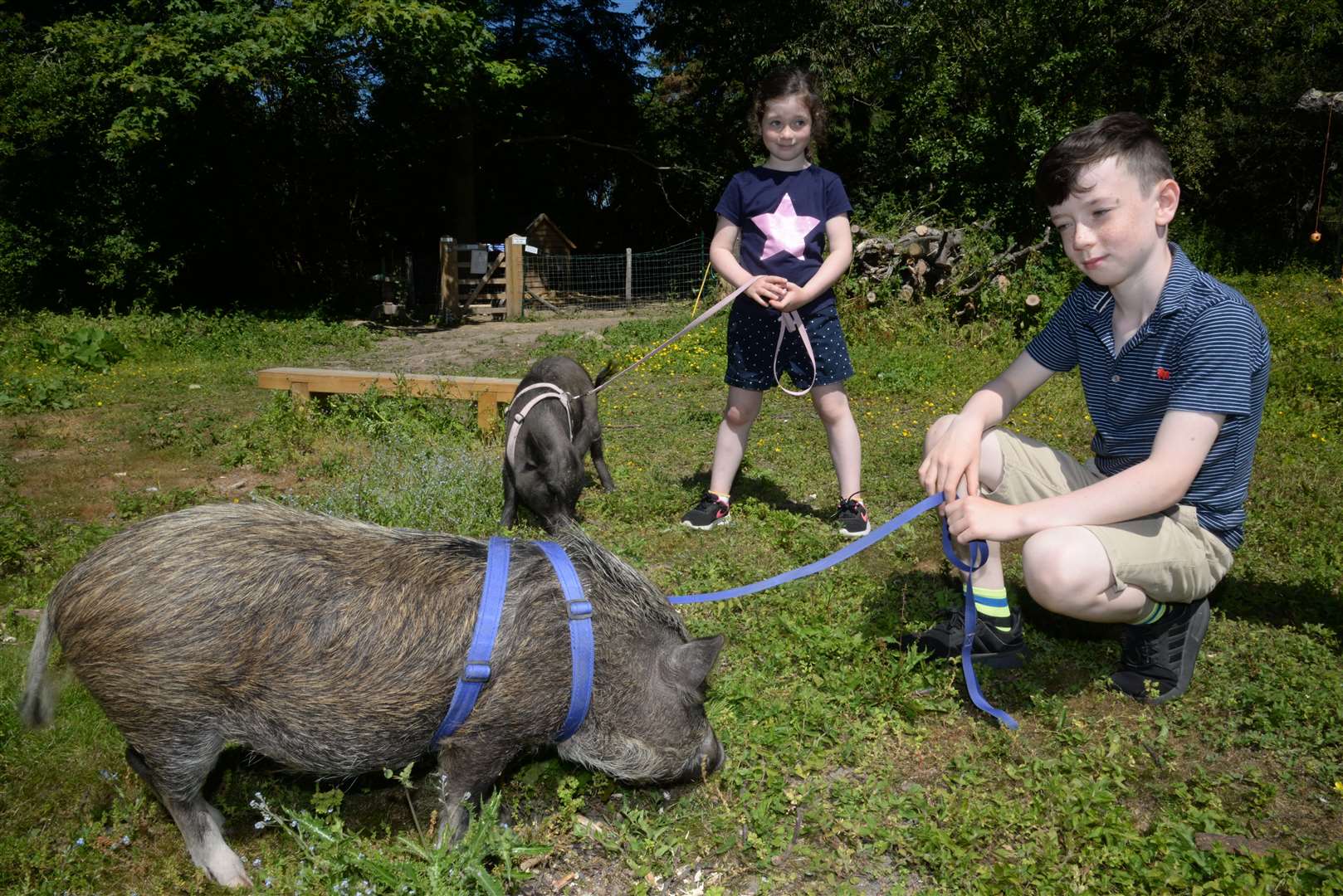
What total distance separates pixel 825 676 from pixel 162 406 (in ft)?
24.1

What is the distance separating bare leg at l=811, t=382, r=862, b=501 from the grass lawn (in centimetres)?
30

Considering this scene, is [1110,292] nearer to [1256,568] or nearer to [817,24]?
[1256,568]

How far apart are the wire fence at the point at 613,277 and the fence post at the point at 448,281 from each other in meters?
1.52

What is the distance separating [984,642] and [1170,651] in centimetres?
59

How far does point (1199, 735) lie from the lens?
9.21 feet

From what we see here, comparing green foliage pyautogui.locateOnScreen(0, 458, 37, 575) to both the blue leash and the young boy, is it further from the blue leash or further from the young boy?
the young boy

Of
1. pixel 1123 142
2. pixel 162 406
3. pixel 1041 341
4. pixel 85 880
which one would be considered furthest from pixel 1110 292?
pixel 162 406

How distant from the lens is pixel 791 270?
4.40 m

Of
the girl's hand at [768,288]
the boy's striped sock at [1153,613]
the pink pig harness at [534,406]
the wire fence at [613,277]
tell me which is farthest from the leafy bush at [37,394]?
the wire fence at [613,277]

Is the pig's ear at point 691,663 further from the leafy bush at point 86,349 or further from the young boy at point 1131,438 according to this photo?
the leafy bush at point 86,349

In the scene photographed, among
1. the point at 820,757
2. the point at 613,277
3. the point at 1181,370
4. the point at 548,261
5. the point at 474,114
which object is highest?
the point at 474,114

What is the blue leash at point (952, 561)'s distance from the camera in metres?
2.65

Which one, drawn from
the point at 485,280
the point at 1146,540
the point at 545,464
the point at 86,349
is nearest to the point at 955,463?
the point at 1146,540

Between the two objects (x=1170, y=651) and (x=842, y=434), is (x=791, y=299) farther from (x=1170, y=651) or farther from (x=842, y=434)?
(x=1170, y=651)
